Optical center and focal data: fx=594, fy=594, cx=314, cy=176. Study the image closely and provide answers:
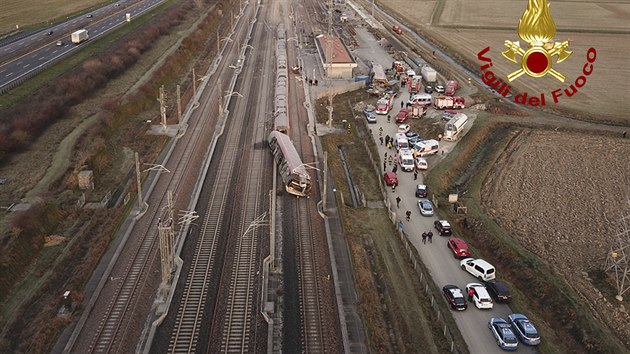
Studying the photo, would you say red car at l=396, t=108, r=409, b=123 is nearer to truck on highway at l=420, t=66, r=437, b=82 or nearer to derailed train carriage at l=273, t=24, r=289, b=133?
derailed train carriage at l=273, t=24, r=289, b=133

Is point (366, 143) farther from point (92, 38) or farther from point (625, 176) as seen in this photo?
point (92, 38)

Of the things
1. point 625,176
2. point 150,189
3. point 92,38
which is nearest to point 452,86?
point 625,176

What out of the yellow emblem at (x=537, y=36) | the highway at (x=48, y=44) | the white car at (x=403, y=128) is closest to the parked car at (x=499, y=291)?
the yellow emblem at (x=537, y=36)

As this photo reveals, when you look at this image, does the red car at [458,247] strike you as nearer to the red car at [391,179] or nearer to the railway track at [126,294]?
the red car at [391,179]

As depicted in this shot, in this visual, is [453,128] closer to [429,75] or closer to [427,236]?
[427,236]

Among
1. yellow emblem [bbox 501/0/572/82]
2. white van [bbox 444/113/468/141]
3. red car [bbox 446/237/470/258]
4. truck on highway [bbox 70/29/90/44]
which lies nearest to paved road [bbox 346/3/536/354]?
red car [bbox 446/237/470/258]

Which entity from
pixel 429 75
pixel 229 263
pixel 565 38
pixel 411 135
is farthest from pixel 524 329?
pixel 565 38
